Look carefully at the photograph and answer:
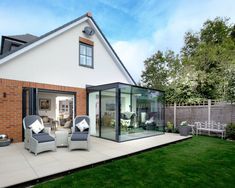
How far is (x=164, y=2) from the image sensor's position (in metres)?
10.3

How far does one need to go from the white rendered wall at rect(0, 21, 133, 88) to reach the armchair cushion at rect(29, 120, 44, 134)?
2.47 meters

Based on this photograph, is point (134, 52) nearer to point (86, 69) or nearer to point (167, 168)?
point (86, 69)

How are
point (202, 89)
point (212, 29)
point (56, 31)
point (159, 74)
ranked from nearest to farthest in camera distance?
point (56, 31)
point (202, 89)
point (212, 29)
point (159, 74)

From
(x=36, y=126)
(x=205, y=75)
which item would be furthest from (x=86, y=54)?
(x=205, y=75)

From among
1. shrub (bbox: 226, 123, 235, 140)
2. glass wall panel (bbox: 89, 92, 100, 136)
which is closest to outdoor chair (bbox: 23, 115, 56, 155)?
glass wall panel (bbox: 89, 92, 100, 136)

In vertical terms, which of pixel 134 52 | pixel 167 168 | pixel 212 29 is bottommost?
pixel 167 168

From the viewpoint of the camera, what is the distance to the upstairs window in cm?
931

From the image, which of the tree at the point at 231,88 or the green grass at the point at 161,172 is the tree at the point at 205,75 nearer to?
the tree at the point at 231,88

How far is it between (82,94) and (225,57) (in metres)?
12.0

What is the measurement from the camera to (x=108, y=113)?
8.22 m

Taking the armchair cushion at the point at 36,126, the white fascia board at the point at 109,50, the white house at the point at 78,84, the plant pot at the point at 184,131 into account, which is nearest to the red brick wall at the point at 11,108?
the white house at the point at 78,84

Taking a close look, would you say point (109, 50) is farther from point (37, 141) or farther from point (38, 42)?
point (37, 141)

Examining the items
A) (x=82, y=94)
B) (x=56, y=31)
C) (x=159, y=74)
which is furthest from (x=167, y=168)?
(x=159, y=74)

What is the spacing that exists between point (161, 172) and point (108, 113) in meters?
4.50
